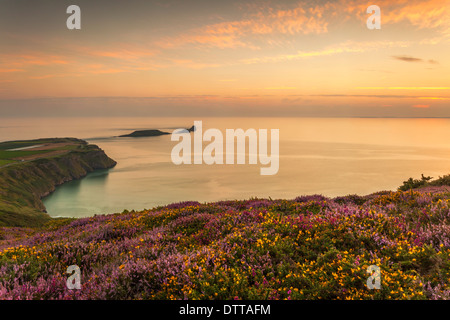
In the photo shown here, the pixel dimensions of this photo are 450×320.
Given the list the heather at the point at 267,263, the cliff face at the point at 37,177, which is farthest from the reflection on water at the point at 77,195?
the heather at the point at 267,263

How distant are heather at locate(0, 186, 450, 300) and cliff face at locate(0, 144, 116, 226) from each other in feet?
148

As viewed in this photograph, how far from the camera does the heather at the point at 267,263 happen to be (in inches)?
191

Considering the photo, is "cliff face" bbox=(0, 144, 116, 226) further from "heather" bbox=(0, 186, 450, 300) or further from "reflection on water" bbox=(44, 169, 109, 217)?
"heather" bbox=(0, 186, 450, 300)

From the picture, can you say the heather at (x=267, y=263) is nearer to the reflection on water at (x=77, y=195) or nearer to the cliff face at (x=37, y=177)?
the cliff face at (x=37, y=177)

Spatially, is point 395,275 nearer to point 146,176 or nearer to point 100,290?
point 100,290

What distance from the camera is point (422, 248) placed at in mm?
5660

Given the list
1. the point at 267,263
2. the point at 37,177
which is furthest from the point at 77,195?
the point at 267,263

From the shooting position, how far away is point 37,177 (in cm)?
13125

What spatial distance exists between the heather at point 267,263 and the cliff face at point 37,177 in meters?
45.1

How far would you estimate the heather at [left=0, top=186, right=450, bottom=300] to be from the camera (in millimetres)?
4840

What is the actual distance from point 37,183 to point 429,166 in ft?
766

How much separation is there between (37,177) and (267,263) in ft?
528

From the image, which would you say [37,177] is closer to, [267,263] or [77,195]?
[77,195]
